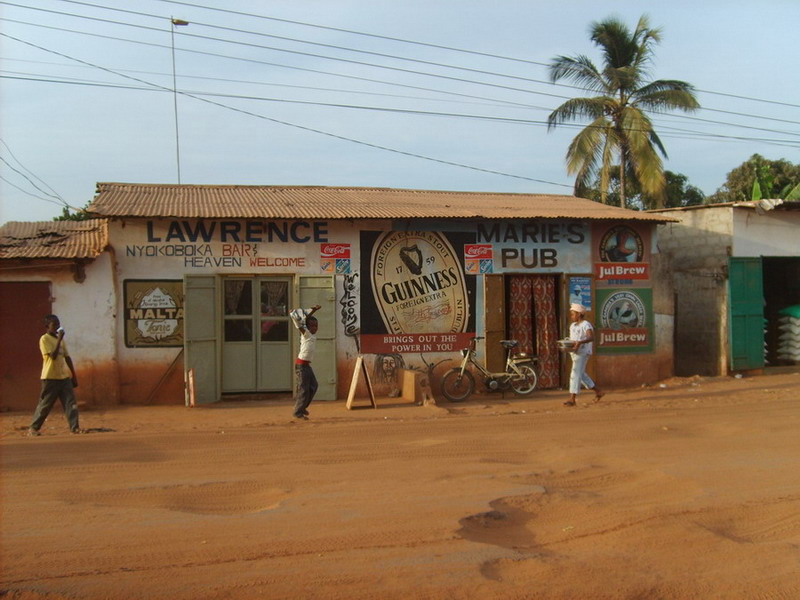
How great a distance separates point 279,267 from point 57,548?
8.30m

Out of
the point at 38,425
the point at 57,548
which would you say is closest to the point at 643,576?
the point at 57,548

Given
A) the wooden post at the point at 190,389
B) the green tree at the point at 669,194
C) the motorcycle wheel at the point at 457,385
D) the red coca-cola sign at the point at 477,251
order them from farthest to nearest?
the green tree at the point at 669,194, the red coca-cola sign at the point at 477,251, the motorcycle wheel at the point at 457,385, the wooden post at the point at 190,389

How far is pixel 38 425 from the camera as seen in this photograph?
9688 millimetres

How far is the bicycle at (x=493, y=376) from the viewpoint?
1320 cm

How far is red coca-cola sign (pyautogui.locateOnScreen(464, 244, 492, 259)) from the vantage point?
45.9ft

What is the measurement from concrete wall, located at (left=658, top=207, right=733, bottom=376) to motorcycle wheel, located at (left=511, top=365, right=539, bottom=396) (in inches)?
173

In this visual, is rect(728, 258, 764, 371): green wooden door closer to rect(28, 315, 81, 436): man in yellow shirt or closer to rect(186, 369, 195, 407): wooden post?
rect(186, 369, 195, 407): wooden post

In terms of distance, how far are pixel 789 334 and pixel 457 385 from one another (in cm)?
888

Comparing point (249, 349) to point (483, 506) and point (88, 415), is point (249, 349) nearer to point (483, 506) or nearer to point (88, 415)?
point (88, 415)

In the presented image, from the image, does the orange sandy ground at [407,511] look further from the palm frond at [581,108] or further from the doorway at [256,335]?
the palm frond at [581,108]

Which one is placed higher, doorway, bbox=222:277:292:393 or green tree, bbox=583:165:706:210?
green tree, bbox=583:165:706:210

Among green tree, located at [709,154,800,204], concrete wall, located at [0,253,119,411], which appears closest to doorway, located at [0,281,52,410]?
concrete wall, located at [0,253,119,411]

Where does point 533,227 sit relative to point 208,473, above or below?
above

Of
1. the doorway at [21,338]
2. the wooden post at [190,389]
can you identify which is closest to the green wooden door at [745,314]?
the wooden post at [190,389]
